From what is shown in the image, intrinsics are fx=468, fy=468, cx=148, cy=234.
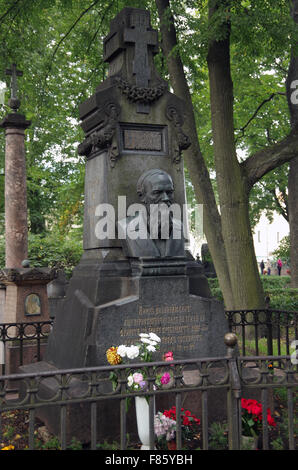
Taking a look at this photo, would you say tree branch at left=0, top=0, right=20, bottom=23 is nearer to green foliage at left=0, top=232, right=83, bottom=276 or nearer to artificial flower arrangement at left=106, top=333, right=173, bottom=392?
green foliage at left=0, top=232, right=83, bottom=276

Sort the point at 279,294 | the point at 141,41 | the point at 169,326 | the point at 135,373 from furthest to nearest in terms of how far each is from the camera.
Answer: the point at 279,294 < the point at 141,41 < the point at 169,326 < the point at 135,373

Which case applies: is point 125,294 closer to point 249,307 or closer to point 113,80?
point 113,80

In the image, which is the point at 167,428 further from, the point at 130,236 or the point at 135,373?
the point at 130,236

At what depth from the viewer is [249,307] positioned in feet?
30.8

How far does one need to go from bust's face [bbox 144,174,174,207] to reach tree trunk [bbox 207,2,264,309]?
3.84 meters

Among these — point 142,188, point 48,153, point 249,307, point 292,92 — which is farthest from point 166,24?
point 48,153

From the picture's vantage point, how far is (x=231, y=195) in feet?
31.3

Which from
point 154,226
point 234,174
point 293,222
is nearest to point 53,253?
point 234,174

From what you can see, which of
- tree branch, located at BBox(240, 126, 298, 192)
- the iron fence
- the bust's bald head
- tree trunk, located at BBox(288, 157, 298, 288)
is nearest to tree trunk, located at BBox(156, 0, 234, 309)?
tree branch, located at BBox(240, 126, 298, 192)

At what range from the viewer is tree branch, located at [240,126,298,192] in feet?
31.3

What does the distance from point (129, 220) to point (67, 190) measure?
51.1 ft

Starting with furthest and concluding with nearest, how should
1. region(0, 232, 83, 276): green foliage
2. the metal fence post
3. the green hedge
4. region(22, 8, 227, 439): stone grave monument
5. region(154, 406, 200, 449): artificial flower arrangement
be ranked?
1. region(0, 232, 83, 276): green foliage
2. the green hedge
3. region(22, 8, 227, 439): stone grave monument
4. region(154, 406, 200, 449): artificial flower arrangement
5. the metal fence post

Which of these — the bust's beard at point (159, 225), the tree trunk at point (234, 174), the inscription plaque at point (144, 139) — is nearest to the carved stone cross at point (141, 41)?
the inscription plaque at point (144, 139)

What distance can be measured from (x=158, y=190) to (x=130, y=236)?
0.67m
